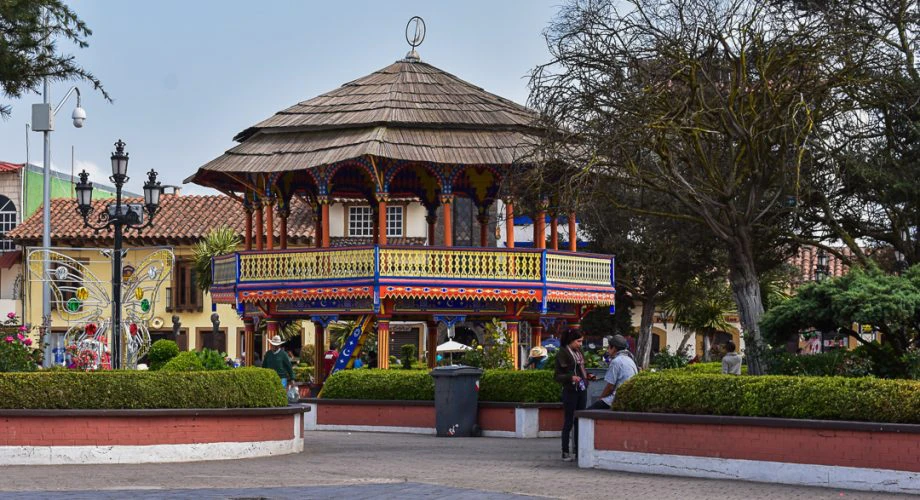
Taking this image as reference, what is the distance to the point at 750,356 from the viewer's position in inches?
827

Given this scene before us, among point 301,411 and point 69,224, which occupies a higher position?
point 69,224

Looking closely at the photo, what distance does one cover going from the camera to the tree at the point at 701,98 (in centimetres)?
2536

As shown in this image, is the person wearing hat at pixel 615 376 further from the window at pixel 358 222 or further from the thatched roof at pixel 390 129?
the window at pixel 358 222

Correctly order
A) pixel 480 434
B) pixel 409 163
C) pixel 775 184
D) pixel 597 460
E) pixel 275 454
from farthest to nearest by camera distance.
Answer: pixel 409 163
pixel 775 184
pixel 480 434
pixel 275 454
pixel 597 460

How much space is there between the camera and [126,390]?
1808 cm

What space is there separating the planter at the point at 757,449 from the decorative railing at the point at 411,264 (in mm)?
15522

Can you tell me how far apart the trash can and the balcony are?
726cm

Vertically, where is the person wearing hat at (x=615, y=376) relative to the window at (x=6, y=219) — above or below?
below

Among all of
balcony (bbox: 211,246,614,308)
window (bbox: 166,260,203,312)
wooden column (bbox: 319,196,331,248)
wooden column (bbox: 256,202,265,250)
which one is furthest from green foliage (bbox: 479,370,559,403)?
window (bbox: 166,260,203,312)

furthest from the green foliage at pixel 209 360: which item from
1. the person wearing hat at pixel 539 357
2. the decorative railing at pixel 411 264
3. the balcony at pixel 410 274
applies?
the decorative railing at pixel 411 264

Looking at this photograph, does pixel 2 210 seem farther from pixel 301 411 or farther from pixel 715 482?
pixel 715 482

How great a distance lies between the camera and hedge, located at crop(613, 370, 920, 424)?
14820 mm

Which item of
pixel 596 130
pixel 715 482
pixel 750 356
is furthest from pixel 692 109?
pixel 715 482

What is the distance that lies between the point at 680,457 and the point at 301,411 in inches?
237
